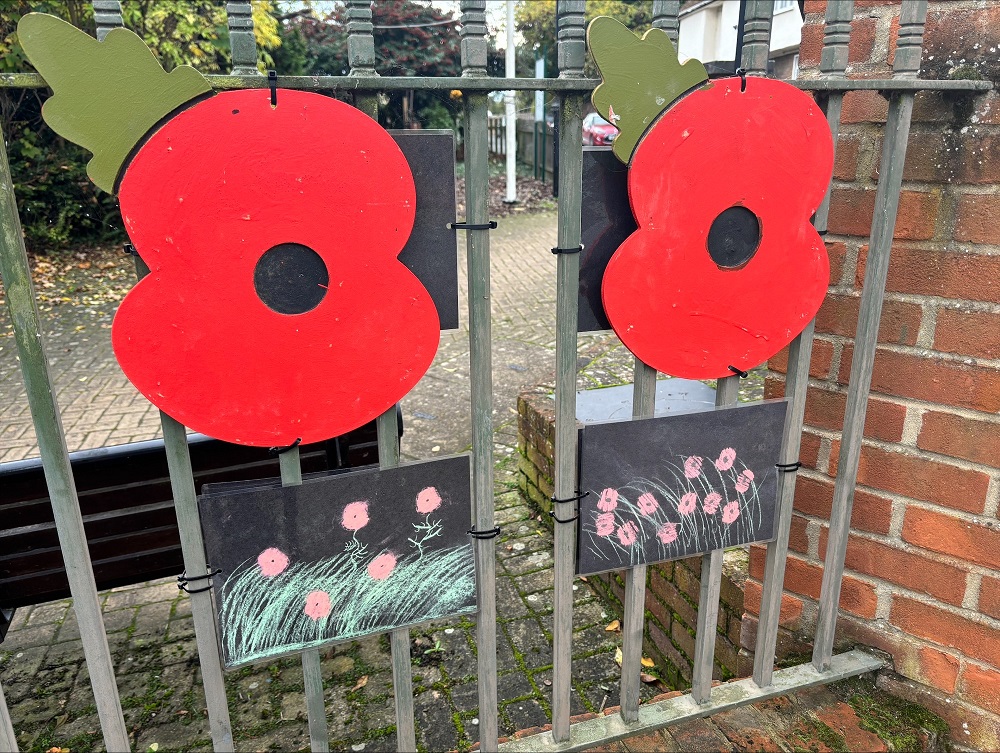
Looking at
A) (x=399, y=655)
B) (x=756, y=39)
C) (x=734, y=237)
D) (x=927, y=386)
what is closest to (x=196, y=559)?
(x=399, y=655)

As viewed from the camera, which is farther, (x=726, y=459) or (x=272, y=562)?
(x=726, y=459)

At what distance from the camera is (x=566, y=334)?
1.48 metres

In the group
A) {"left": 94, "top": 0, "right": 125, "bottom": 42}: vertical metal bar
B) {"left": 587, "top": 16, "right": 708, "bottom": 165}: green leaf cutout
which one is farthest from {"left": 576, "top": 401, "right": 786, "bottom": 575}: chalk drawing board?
{"left": 94, "top": 0, "right": 125, "bottom": 42}: vertical metal bar

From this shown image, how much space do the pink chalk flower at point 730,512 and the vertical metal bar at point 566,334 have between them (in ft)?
1.32

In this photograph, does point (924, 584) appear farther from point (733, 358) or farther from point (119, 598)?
point (119, 598)

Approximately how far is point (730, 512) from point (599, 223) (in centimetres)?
80

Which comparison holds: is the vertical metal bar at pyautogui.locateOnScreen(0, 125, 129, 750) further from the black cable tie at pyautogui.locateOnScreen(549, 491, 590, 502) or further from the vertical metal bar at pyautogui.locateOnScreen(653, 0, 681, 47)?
the vertical metal bar at pyautogui.locateOnScreen(653, 0, 681, 47)

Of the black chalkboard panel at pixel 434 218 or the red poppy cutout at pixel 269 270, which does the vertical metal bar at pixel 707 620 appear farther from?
the red poppy cutout at pixel 269 270

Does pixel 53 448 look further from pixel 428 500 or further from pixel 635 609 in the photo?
pixel 635 609

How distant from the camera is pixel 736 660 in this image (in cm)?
232

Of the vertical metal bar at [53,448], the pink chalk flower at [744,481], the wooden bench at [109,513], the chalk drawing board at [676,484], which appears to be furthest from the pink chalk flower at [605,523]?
the vertical metal bar at [53,448]

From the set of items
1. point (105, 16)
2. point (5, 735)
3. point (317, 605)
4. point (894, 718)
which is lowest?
point (894, 718)

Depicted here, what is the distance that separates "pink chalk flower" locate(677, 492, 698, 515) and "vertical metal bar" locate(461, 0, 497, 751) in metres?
0.47

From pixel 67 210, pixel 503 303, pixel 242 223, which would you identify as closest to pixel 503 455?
pixel 242 223
